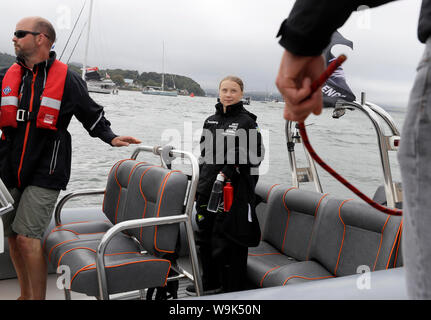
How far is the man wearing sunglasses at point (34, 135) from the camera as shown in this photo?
5.92ft

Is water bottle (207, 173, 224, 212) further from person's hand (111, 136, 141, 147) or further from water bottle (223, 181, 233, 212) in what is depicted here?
person's hand (111, 136, 141, 147)

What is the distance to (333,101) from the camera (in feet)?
6.66

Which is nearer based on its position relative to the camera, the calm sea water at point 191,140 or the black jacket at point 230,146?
the black jacket at point 230,146

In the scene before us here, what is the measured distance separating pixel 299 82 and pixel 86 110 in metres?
1.57

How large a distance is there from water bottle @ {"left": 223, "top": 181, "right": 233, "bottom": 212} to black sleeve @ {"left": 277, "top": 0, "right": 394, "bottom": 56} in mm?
1485

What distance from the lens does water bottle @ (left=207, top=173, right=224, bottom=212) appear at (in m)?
2.03

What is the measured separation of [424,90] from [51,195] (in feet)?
5.69

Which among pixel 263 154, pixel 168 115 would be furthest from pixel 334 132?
pixel 263 154

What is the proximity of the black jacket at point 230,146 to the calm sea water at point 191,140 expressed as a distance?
746 centimetres

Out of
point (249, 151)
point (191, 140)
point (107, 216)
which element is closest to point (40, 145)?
point (107, 216)

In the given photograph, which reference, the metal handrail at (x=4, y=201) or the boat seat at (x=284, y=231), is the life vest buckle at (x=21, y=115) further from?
the boat seat at (x=284, y=231)

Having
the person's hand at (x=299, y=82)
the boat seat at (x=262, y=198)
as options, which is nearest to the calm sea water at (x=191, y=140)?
the boat seat at (x=262, y=198)

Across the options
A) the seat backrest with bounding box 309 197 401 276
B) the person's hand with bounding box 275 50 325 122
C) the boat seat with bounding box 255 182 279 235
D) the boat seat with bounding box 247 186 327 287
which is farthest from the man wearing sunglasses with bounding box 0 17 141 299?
the person's hand with bounding box 275 50 325 122
